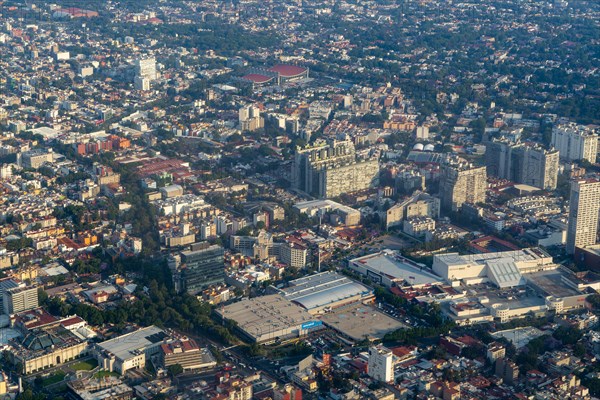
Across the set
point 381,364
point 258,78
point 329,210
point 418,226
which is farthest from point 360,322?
point 258,78

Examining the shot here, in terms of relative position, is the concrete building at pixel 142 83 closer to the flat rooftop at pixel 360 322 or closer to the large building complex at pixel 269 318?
the large building complex at pixel 269 318

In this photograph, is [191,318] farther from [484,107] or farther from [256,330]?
[484,107]

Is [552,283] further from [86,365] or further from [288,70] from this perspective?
[288,70]

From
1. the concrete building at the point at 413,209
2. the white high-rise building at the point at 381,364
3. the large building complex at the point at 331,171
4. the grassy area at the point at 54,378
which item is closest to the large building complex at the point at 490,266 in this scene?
the concrete building at the point at 413,209

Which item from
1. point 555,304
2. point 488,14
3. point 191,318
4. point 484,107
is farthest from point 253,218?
point 488,14

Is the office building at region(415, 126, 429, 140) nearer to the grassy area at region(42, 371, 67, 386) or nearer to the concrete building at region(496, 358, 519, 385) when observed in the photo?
the concrete building at region(496, 358, 519, 385)
